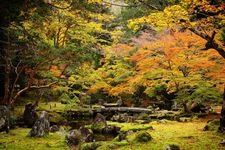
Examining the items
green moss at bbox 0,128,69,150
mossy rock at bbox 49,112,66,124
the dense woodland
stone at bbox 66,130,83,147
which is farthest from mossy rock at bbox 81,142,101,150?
mossy rock at bbox 49,112,66,124

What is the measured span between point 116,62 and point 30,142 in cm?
1807

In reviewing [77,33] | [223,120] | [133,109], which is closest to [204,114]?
[133,109]

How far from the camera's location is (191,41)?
20.3 metres

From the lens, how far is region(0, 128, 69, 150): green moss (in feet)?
37.9

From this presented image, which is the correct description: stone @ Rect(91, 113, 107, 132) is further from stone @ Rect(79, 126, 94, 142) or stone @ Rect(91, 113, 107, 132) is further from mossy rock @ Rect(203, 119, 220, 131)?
mossy rock @ Rect(203, 119, 220, 131)

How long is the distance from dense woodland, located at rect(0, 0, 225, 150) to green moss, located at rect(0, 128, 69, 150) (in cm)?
9

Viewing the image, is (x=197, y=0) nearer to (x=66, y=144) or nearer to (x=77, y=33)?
(x=66, y=144)

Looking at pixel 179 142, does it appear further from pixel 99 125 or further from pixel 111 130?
pixel 99 125

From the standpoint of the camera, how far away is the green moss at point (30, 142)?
37.9 ft

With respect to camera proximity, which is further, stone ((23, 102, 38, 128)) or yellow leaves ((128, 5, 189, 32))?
stone ((23, 102, 38, 128))

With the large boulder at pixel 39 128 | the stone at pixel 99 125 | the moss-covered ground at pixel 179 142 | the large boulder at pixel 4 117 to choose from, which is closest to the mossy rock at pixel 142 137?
the moss-covered ground at pixel 179 142

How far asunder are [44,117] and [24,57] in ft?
10.5

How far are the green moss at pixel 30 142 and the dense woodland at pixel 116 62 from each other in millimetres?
91

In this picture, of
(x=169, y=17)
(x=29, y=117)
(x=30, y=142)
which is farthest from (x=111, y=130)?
(x=169, y=17)
